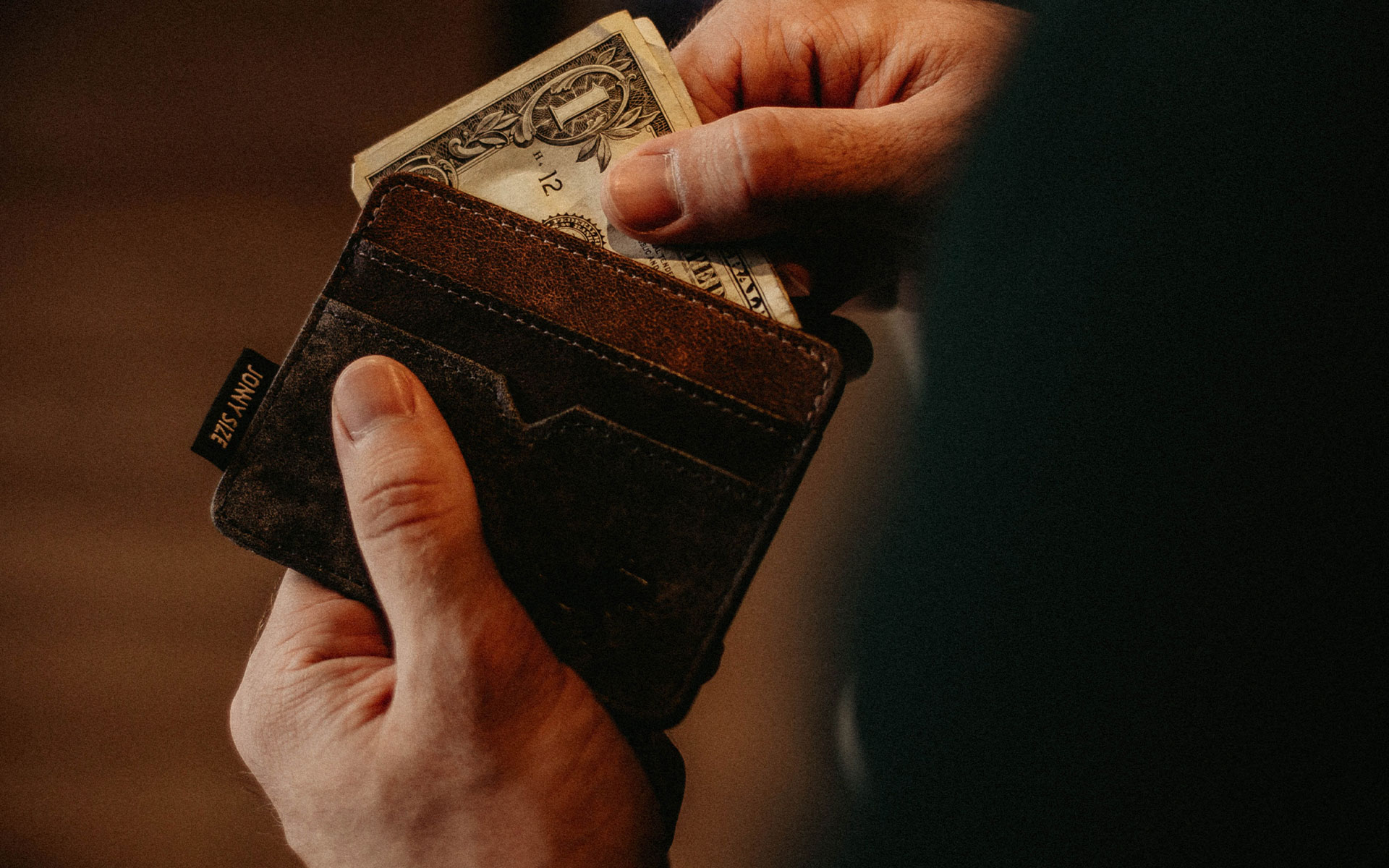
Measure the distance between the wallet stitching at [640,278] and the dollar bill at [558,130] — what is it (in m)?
0.11

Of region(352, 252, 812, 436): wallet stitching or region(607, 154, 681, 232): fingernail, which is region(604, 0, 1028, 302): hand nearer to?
region(607, 154, 681, 232): fingernail

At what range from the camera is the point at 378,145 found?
37.1 inches

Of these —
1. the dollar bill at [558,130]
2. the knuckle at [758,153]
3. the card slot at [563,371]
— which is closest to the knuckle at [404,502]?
the card slot at [563,371]

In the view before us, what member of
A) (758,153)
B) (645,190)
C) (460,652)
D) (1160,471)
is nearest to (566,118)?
(645,190)

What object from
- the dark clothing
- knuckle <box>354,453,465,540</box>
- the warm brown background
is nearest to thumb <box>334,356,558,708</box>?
knuckle <box>354,453,465,540</box>

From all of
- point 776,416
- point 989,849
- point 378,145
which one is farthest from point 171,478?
point 989,849

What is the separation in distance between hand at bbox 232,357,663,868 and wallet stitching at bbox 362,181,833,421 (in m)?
0.21

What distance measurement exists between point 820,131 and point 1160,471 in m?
0.82

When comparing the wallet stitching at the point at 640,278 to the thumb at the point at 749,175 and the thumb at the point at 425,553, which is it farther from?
the thumb at the point at 425,553

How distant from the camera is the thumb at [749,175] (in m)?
0.82

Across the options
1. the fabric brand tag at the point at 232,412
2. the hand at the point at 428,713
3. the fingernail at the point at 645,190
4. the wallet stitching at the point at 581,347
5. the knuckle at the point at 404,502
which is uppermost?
the fingernail at the point at 645,190

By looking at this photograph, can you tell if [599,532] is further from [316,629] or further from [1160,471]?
[1160,471]

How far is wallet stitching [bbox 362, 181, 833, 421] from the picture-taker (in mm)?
769

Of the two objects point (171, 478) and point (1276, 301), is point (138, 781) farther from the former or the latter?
point (1276, 301)
